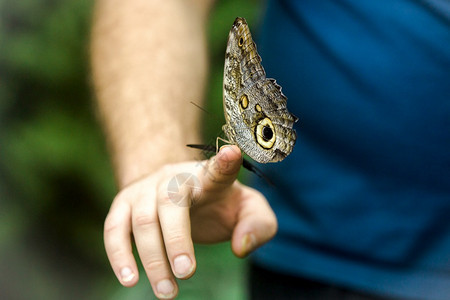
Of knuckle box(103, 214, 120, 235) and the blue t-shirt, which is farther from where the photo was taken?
the blue t-shirt

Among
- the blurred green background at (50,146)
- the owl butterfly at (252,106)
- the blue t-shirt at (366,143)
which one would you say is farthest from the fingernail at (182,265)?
the blurred green background at (50,146)

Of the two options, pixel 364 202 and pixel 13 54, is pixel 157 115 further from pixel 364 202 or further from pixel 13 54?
pixel 13 54

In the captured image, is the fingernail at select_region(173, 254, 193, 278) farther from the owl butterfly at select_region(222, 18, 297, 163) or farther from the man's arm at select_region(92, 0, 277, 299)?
the owl butterfly at select_region(222, 18, 297, 163)

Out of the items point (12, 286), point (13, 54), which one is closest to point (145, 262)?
point (13, 54)

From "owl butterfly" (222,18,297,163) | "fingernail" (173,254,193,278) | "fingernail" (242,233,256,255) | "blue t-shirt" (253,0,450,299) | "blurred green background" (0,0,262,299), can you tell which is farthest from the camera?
"blurred green background" (0,0,262,299)

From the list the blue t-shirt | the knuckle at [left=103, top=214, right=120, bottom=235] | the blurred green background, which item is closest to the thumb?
the knuckle at [left=103, top=214, right=120, bottom=235]

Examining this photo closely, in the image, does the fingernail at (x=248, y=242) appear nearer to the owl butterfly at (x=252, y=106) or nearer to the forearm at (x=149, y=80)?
the forearm at (x=149, y=80)

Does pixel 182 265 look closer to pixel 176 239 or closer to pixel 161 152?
pixel 176 239
